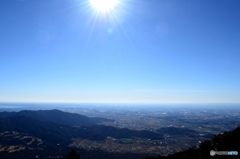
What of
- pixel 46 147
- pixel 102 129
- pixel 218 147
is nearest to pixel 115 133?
pixel 102 129

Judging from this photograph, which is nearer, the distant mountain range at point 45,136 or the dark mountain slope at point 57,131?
the distant mountain range at point 45,136

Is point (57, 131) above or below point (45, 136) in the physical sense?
above

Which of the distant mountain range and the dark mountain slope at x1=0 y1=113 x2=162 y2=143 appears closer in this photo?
the distant mountain range

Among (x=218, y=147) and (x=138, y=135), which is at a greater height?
(x=218, y=147)

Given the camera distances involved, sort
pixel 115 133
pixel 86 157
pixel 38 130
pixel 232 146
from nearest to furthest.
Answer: pixel 232 146
pixel 86 157
pixel 38 130
pixel 115 133

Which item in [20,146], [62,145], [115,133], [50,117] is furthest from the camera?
[50,117]

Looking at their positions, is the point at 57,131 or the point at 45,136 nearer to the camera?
the point at 45,136

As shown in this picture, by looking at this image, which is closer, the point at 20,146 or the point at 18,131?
the point at 20,146

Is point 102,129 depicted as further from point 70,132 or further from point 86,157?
point 86,157

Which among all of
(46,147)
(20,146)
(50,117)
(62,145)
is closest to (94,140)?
(62,145)
